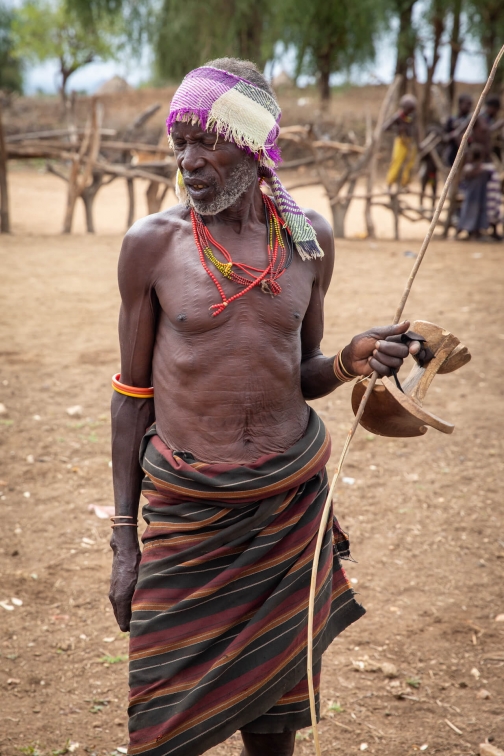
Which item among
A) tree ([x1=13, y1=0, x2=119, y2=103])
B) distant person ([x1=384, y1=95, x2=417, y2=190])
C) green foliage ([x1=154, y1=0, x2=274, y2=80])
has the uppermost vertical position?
tree ([x1=13, y1=0, x2=119, y2=103])

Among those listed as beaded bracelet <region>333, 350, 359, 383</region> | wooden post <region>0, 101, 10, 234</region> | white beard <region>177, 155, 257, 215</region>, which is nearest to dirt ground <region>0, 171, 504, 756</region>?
beaded bracelet <region>333, 350, 359, 383</region>

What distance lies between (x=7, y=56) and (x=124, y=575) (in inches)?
1682

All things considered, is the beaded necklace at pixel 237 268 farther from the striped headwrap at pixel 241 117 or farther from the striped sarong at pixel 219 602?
the striped sarong at pixel 219 602

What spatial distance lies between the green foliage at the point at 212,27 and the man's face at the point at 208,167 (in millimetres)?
23048

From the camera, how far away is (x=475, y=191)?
12.1m

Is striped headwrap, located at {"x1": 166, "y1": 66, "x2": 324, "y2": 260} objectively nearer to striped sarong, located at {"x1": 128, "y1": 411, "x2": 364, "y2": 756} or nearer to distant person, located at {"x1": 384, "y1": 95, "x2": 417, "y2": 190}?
striped sarong, located at {"x1": 128, "y1": 411, "x2": 364, "y2": 756}

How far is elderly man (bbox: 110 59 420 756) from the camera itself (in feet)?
5.91

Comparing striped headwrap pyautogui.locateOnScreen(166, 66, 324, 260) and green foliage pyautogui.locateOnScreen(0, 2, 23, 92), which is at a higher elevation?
green foliage pyautogui.locateOnScreen(0, 2, 23, 92)

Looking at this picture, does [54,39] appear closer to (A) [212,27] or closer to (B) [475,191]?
(A) [212,27]

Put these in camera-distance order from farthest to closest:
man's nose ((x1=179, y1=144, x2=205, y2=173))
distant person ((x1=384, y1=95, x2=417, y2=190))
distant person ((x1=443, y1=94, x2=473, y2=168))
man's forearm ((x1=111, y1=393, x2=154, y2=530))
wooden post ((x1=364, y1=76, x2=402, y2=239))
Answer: distant person ((x1=384, y1=95, x2=417, y2=190)) → distant person ((x1=443, y1=94, x2=473, y2=168)) → wooden post ((x1=364, y1=76, x2=402, y2=239)) → man's forearm ((x1=111, y1=393, x2=154, y2=530)) → man's nose ((x1=179, y1=144, x2=205, y2=173))

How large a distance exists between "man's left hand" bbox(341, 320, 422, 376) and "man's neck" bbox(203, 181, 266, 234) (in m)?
0.42

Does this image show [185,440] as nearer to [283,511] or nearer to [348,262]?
[283,511]

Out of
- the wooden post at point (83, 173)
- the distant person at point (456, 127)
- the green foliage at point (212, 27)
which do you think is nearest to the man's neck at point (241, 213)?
the wooden post at point (83, 173)

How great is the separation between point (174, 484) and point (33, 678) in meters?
1.41
